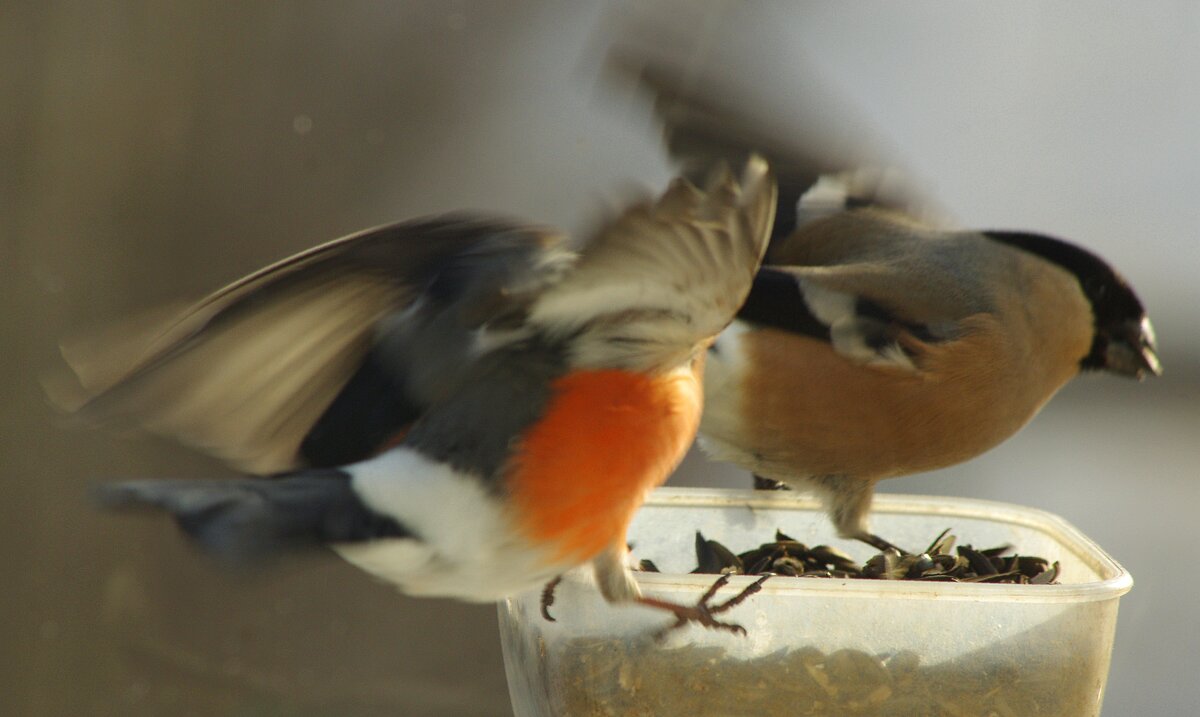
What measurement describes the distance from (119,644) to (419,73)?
1.25 metres

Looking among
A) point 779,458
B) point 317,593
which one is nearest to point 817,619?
point 779,458

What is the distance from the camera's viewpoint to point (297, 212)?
246cm

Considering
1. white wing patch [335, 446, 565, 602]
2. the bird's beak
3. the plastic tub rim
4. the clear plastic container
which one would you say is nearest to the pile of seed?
the plastic tub rim

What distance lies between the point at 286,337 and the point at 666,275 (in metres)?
0.33

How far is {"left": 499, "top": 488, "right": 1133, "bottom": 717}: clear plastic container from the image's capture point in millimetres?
1059

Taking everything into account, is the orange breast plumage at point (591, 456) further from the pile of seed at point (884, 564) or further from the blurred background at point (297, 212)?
the blurred background at point (297, 212)

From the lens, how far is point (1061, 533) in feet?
4.48

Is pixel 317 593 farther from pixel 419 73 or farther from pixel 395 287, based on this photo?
pixel 395 287

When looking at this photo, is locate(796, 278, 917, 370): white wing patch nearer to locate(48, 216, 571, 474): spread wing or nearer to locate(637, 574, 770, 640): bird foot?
locate(637, 574, 770, 640): bird foot

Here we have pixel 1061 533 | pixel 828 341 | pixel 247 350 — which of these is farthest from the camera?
pixel 828 341

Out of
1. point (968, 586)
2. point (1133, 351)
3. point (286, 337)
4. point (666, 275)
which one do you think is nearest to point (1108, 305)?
point (1133, 351)

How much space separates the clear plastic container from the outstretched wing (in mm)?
222

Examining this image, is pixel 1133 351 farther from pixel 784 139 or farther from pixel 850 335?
pixel 784 139

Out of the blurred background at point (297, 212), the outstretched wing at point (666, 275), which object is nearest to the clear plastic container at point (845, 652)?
the outstretched wing at point (666, 275)
